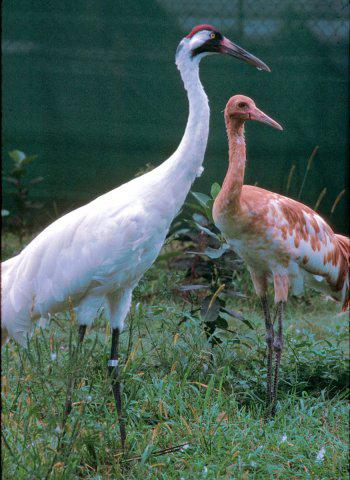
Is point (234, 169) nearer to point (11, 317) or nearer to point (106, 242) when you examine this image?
point (106, 242)

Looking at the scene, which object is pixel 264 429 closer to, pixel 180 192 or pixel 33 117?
pixel 180 192

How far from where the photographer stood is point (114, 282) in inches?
131

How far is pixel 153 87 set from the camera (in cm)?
677

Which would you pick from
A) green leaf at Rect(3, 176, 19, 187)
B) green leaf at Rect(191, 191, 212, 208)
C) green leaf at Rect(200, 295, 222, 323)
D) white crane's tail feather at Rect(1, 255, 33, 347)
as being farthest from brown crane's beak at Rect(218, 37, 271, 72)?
green leaf at Rect(3, 176, 19, 187)

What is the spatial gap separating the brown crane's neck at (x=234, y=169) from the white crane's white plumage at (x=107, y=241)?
64cm

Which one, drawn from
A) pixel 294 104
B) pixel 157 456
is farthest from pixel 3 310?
pixel 294 104

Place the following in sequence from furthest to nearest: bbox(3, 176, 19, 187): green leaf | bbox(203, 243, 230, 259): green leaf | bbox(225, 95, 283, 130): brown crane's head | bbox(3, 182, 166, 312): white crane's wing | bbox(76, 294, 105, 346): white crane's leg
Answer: bbox(3, 176, 19, 187): green leaf < bbox(203, 243, 230, 259): green leaf < bbox(225, 95, 283, 130): brown crane's head < bbox(76, 294, 105, 346): white crane's leg < bbox(3, 182, 166, 312): white crane's wing

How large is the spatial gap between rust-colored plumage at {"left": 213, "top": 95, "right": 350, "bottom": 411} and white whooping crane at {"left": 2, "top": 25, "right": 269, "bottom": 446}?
2.23ft

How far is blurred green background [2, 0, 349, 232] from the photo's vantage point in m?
6.68

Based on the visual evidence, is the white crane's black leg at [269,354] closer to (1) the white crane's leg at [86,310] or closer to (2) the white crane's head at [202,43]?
(1) the white crane's leg at [86,310]

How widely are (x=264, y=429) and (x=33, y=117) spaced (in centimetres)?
435

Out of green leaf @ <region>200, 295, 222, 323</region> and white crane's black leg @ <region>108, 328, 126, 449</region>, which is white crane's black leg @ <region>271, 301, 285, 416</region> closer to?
green leaf @ <region>200, 295, 222, 323</region>

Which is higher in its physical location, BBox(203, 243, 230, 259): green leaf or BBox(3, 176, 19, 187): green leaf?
BBox(203, 243, 230, 259): green leaf

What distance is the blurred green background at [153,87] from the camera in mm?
6676
